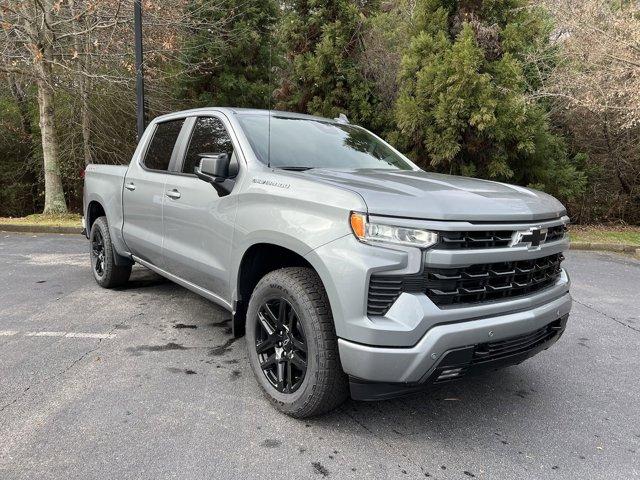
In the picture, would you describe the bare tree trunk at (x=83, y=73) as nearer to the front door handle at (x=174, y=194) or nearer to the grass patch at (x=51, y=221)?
the grass patch at (x=51, y=221)

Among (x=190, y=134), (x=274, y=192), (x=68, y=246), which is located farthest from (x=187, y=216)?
(x=68, y=246)

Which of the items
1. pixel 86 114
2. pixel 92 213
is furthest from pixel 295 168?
pixel 86 114

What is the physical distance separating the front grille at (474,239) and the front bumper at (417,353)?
372 millimetres

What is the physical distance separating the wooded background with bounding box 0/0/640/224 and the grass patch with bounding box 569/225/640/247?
2.51ft

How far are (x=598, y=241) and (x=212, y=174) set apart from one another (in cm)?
911

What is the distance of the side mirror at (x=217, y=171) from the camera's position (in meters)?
3.12

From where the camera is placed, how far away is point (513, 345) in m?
2.71

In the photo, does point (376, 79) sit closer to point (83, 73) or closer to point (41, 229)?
point (83, 73)

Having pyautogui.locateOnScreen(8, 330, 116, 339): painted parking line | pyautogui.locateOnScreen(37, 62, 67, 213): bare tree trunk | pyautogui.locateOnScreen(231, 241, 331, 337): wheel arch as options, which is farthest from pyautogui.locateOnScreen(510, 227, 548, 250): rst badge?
pyautogui.locateOnScreen(37, 62, 67, 213): bare tree trunk

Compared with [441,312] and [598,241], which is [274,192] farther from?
[598,241]

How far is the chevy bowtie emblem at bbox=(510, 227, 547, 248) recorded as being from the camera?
8.69 feet

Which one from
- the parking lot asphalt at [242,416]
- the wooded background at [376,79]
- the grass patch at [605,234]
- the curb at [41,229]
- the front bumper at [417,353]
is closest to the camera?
the front bumper at [417,353]

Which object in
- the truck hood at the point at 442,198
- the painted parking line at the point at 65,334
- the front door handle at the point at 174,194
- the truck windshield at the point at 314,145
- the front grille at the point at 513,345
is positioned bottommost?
the painted parking line at the point at 65,334

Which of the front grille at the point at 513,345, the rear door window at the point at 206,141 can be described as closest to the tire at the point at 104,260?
the rear door window at the point at 206,141
